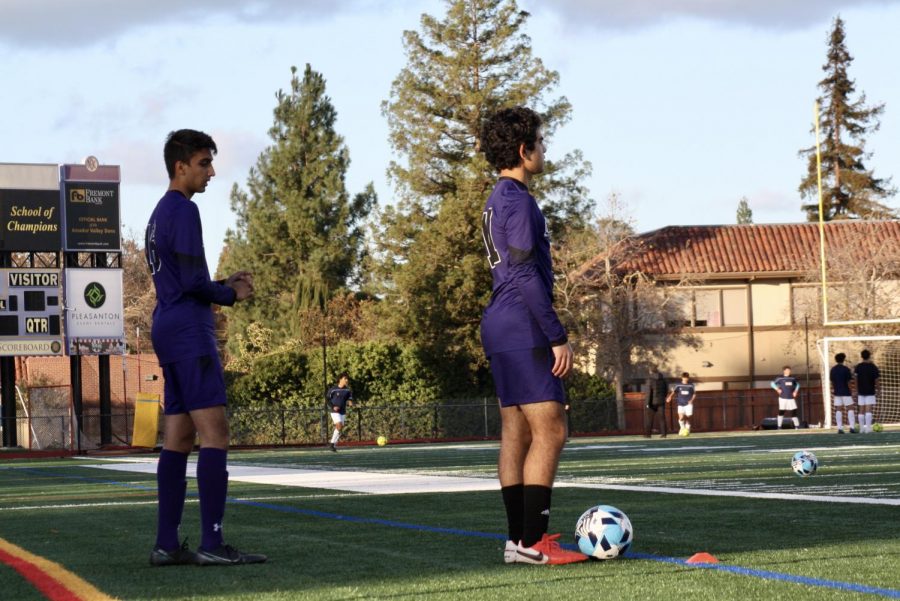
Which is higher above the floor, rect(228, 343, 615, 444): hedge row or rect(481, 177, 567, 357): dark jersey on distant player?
rect(481, 177, 567, 357): dark jersey on distant player


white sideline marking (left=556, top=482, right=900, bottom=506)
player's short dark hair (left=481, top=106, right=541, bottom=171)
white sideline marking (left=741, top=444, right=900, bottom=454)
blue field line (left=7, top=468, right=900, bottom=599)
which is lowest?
white sideline marking (left=741, top=444, right=900, bottom=454)

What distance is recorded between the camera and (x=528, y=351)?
20.9ft

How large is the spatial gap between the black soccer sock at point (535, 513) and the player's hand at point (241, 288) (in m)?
1.74

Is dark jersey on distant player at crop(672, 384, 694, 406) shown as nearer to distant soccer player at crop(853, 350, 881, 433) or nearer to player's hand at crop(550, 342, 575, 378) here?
distant soccer player at crop(853, 350, 881, 433)

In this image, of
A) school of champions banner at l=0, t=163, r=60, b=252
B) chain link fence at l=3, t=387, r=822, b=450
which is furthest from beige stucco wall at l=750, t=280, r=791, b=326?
school of champions banner at l=0, t=163, r=60, b=252

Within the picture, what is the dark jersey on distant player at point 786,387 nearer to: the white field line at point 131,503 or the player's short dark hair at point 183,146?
the white field line at point 131,503

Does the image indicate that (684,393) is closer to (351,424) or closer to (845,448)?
(351,424)

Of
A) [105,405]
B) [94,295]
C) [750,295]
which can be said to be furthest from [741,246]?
[94,295]

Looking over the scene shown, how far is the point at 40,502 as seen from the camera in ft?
42.4

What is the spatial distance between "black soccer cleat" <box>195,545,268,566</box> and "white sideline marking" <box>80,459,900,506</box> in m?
4.60

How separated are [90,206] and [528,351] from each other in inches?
1232

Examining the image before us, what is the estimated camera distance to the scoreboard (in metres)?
34.5

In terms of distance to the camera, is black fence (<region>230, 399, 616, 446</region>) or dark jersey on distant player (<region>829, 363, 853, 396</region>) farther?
black fence (<region>230, 399, 616, 446</region>)

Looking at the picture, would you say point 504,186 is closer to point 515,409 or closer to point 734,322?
point 515,409
